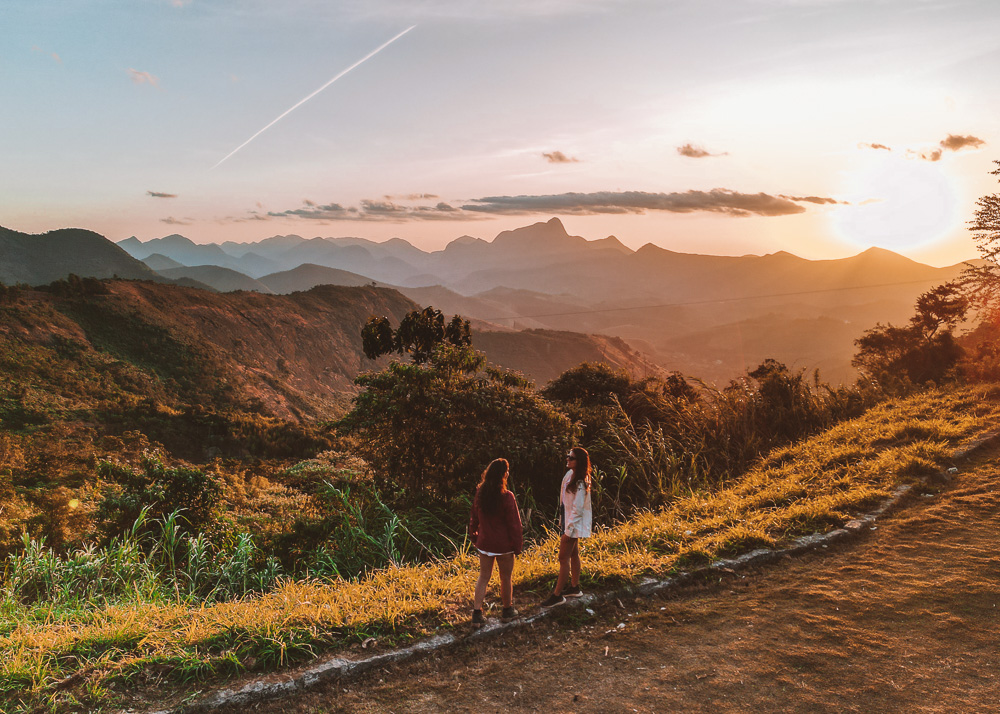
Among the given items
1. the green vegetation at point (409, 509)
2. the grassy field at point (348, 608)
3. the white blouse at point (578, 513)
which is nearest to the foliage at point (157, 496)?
the green vegetation at point (409, 509)

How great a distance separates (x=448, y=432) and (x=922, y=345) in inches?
820

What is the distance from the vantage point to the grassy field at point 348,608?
3.73 m

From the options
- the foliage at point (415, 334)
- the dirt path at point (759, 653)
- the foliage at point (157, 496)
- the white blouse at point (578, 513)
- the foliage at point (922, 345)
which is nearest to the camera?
the dirt path at point (759, 653)

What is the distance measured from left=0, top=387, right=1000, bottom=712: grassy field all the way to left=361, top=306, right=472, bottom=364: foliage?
16.6 meters

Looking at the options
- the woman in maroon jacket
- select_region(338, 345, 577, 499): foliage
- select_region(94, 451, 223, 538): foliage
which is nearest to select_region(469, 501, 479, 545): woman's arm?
the woman in maroon jacket

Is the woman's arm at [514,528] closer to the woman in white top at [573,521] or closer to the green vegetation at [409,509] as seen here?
the woman in white top at [573,521]

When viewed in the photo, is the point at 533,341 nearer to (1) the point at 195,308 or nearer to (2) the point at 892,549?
(1) the point at 195,308

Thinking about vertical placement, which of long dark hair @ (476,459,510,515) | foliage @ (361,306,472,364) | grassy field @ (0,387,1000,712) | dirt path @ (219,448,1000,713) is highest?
foliage @ (361,306,472,364)

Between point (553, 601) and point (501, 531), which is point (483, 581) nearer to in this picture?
point (501, 531)

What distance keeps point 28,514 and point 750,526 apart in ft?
41.7

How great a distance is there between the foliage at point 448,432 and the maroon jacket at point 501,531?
3755mm

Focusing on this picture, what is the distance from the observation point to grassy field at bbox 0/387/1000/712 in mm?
3729

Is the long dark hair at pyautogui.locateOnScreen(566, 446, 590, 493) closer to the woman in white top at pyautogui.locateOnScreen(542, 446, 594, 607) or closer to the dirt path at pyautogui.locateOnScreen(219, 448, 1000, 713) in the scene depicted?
the woman in white top at pyautogui.locateOnScreen(542, 446, 594, 607)

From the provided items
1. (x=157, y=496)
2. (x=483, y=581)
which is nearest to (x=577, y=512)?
(x=483, y=581)
